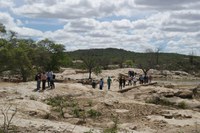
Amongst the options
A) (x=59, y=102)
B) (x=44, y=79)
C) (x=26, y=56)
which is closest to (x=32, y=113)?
(x=59, y=102)

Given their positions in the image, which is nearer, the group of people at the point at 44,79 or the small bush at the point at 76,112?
the small bush at the point at 76,112

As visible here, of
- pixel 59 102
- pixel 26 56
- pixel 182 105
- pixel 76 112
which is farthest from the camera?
pixel 26 56

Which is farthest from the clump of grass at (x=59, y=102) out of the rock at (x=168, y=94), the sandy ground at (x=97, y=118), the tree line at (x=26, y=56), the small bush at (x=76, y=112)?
the tree line at (x=26, y=56)

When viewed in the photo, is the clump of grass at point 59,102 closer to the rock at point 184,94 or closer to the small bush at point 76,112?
the small bush at point 76,112

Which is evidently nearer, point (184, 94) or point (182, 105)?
point (182, 105)

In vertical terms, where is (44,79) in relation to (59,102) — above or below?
above

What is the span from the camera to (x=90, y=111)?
24828 mm

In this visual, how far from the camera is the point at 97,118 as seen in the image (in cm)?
2417

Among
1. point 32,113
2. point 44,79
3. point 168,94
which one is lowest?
point 32,113

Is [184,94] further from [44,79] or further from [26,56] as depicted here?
[26,56]

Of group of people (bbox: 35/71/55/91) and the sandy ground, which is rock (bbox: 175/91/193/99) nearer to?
the sandy ground

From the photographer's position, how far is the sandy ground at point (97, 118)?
1930 cm

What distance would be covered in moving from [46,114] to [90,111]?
11.1ft

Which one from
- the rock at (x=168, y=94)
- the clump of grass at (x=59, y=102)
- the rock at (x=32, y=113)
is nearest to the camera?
the rock at (x=32, y=113)
